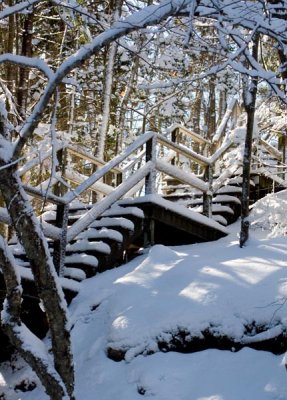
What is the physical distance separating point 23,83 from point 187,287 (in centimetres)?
554

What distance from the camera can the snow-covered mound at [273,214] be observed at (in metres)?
8.28

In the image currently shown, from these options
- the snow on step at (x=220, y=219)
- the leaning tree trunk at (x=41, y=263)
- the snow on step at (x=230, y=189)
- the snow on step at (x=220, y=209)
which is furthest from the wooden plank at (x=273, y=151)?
the leaning tree trunk at (x=41, y=263)

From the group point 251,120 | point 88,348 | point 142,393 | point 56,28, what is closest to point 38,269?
point 142,393

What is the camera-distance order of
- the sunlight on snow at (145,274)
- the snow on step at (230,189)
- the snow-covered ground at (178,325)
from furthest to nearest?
1. the snow on step at (230,189)
2. the sunlight on snow at (145,274)
3. the snow-covered ground at (178,325)

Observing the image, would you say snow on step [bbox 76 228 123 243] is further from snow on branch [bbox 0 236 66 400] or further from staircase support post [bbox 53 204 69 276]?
snow on branch [bbox 0 236 66 400]

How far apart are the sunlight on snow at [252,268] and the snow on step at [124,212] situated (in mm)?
1634

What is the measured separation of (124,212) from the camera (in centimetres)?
789

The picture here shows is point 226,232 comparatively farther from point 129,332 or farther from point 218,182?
point 129,332

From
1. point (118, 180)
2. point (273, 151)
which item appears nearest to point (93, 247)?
point (118, 180)

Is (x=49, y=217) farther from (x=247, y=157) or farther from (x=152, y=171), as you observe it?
(x=247, y=157)

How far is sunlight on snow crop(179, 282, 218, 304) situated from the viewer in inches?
228

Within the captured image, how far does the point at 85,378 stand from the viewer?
5520 millimetres

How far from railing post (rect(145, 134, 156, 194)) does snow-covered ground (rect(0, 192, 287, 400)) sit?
1.29m

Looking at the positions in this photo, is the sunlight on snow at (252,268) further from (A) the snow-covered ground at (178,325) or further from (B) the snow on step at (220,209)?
(B) the snow on step at (220,209)
